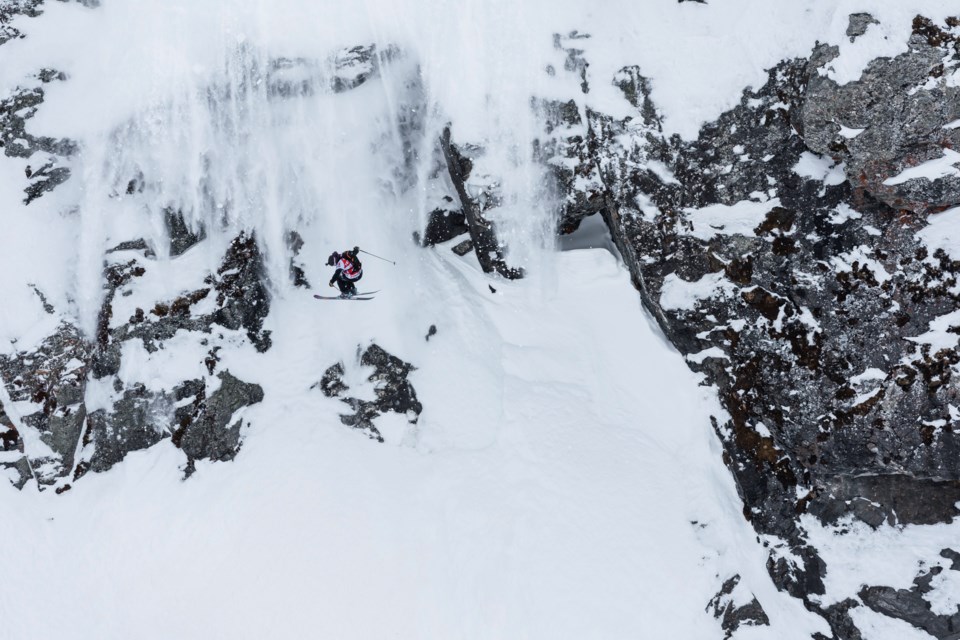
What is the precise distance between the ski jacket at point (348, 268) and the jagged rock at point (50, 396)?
5605mm

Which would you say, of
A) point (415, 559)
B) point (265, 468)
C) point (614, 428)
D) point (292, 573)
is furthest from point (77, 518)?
point (614, 428)

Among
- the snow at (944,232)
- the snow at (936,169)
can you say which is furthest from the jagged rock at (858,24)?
the snow at (944,232)

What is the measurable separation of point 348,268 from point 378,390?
2756 mm

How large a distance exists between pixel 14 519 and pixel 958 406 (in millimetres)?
17777

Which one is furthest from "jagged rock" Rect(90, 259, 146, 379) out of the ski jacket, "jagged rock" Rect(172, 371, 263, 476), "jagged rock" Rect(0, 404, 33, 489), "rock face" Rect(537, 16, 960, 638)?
"rock face" Rect(537, 16, 960, 638)

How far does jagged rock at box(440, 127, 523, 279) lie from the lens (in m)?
12.4

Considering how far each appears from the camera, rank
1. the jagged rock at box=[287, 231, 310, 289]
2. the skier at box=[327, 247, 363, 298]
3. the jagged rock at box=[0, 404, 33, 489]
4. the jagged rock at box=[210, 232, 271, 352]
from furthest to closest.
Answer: the jagged rock at box=[287, 231, 310, 289]
the jagged rock at box=[210, 232, 271, 352]
the jagged rock at box=[0, 404, 33, 489]
the skier at box=[327, 247, 363, 298]

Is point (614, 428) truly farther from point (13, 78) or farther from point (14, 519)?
point (13, 78)

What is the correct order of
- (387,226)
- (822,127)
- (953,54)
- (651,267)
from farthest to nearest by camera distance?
(387,226) < (651,267) < (822,127) < (953,54)

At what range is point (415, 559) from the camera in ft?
36.7

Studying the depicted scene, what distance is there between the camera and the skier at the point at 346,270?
11.3m

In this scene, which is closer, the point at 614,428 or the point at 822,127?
the point at 822,127

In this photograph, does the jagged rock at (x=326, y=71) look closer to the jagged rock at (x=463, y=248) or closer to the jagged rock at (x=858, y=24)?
the jagged rock at (x=463, y=248)

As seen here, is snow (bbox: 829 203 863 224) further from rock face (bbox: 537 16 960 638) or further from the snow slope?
the snow slope
